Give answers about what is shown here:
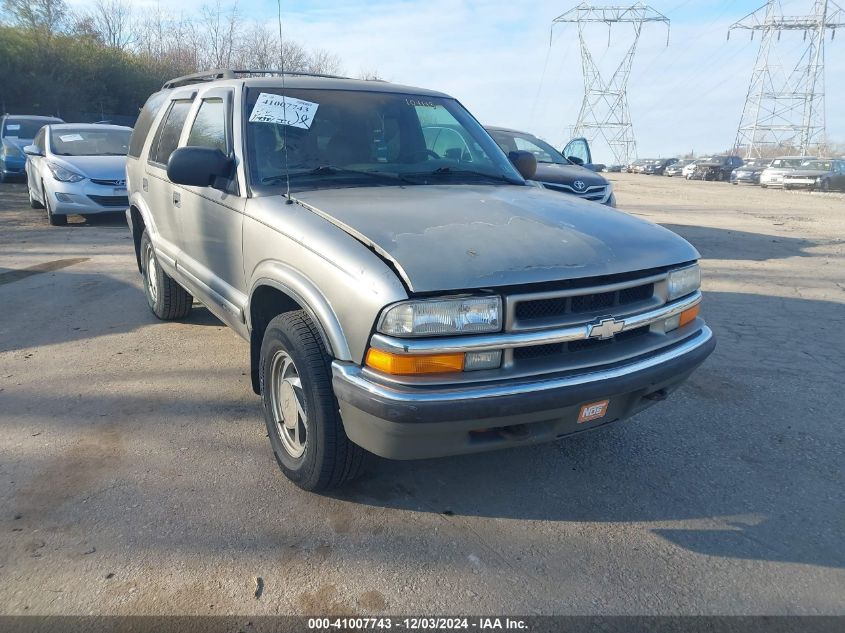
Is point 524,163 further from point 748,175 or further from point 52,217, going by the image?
point 748,175

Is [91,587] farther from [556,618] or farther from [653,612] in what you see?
[653,612]

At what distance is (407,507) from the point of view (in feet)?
9.74

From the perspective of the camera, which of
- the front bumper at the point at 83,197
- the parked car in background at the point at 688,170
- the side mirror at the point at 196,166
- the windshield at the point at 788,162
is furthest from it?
the parked car in background at the point at 688,170

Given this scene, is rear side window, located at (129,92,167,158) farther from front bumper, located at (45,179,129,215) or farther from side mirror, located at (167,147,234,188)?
front bumper, located at (45,179,129,215)

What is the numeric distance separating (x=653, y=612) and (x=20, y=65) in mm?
30575

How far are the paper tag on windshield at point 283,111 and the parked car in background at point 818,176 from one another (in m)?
30.0

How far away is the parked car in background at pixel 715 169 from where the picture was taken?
134 feet

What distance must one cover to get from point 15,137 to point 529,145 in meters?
13.6

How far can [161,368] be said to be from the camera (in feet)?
15.0

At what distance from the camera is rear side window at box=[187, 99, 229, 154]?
3.80 meters

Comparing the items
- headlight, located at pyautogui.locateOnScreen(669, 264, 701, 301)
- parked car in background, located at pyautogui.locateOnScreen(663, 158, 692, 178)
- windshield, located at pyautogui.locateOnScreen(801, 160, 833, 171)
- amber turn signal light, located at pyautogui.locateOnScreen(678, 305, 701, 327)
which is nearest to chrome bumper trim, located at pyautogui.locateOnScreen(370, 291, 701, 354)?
headlight, located at pyautogui.locateOnScreen(669, 264, 701, 301)

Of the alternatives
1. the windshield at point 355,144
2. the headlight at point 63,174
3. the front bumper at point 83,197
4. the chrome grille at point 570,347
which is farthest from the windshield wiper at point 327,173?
the headlight at point 63,174

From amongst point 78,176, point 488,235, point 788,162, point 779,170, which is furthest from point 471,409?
point 788,162

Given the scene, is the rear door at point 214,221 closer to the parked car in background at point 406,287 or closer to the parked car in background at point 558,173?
the parked car in background at point 406,287
